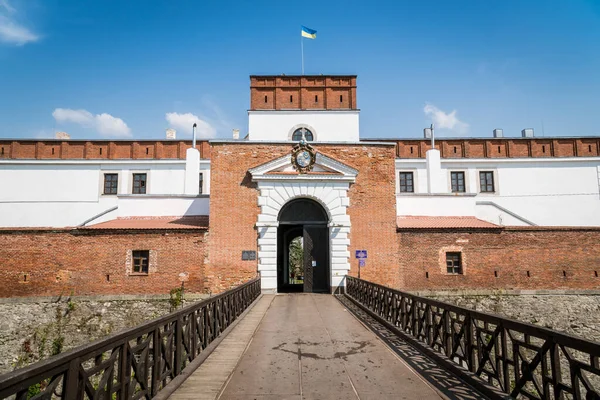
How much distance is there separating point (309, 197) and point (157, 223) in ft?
21.9

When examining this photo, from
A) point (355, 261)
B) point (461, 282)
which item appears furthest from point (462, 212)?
point (355, 261)

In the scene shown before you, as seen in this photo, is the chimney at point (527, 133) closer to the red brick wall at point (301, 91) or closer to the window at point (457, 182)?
the window at point (457, 182)

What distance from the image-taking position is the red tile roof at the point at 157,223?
1630cm

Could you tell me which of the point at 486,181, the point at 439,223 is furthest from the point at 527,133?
the point at 439,223

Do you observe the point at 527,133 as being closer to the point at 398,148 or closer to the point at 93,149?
the point at 398,148

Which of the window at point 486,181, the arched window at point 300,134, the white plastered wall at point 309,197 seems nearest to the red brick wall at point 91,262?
the white plastered wall at point 309,197

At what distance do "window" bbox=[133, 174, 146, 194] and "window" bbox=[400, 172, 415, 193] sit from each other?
1700 cm

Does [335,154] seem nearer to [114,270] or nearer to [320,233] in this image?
[320,233]

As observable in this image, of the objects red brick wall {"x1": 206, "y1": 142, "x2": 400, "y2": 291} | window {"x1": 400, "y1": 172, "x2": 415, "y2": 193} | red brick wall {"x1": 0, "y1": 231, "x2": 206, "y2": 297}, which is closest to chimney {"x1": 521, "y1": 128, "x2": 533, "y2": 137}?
window {"x1": 400, "y1": 172, "x2": 415, "y2": 193}

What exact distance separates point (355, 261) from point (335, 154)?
4464 mm

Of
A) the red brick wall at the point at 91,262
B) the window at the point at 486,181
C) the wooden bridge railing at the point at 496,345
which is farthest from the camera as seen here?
the window at the point at 486,181

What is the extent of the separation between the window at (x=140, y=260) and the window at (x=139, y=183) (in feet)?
38.6

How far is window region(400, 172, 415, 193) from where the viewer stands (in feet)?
90.0

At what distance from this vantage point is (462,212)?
1945cm
